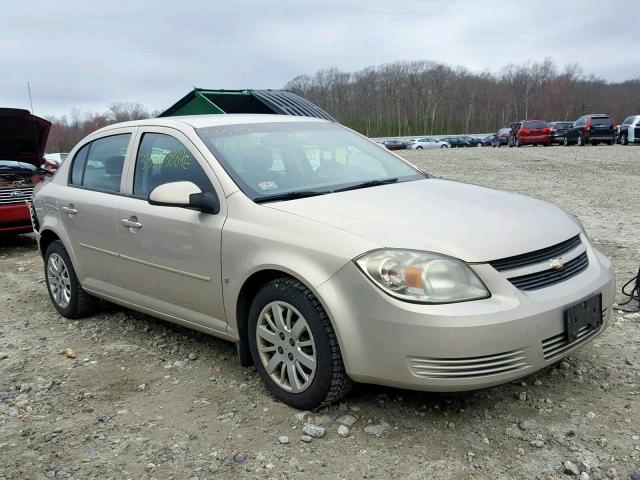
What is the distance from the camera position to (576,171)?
604 inches

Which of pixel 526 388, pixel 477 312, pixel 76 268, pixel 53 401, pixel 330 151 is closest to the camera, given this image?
pixel 477 312

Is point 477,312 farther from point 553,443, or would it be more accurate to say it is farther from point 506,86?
point 506,86

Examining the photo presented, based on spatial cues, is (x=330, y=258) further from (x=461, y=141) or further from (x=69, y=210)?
(x=461, y=141)

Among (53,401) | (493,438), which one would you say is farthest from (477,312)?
(53,401)

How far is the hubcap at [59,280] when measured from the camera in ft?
17.1

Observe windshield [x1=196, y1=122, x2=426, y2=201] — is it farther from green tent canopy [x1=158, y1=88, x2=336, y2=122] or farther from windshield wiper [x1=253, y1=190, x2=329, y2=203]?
green tent canopy [x1=158, y1=88, x2=336, y2=122]

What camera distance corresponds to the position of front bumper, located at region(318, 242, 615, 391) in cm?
276

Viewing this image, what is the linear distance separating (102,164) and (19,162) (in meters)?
6.06

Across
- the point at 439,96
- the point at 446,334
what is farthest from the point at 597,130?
the point at 439,96

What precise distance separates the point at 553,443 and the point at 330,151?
2300mm

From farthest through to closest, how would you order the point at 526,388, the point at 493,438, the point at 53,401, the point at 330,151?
the point at 330,151, the point at 53,401, the point at 526,388, the point at 493,438

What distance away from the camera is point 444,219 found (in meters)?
A: 3.18

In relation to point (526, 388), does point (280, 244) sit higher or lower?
higher

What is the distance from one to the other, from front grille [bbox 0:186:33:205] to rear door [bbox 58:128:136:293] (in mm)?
4120
